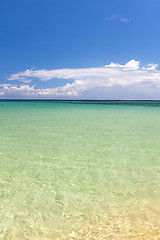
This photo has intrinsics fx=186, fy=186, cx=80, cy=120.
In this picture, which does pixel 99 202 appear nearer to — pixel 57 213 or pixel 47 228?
pixel 57 213

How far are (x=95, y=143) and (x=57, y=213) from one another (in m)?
5.27

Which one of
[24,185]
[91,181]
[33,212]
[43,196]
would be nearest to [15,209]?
[33,212]

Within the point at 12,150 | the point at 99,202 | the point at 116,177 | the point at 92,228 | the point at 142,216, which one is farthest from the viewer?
the point at 12,150

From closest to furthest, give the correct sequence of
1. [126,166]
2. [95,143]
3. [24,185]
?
[24,185] < [126,166] < [95,143]

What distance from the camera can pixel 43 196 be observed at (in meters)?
3.97

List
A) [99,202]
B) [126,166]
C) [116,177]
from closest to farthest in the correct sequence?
1. [99,202]
2. [116,177]
3. [126,166]

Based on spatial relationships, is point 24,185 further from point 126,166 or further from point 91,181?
point 126,166

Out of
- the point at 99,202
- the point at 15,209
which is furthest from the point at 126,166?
the point at 15,209

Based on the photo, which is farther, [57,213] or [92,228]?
[57,213]

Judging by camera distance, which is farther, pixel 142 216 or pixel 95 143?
pixel 95 143

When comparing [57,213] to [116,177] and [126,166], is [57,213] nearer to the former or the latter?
[116,177]

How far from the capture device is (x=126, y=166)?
19.0 ft

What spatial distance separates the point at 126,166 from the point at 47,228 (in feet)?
11.2

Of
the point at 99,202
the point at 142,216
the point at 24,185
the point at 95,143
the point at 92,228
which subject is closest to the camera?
the point at 92,228
